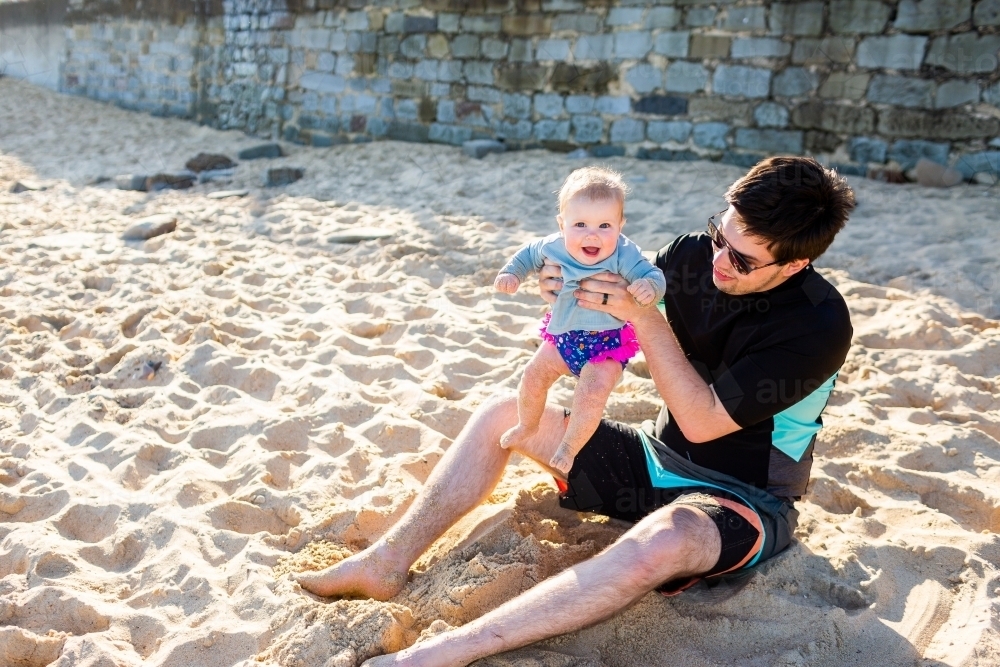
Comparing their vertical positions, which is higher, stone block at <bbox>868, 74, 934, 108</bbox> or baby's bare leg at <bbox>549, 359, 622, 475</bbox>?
stone block at <bbox>868, 74, 934, 108</bbox>

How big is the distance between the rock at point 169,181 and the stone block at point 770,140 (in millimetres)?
5005

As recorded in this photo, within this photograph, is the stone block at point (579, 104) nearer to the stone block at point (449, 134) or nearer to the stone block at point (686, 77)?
the stone block at point (686, 77)

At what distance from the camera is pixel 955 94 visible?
6090 millimetres

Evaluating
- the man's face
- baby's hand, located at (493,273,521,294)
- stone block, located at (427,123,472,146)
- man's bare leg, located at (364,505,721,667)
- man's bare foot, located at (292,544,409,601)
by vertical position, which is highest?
stone block, located at (427,123,472,146)

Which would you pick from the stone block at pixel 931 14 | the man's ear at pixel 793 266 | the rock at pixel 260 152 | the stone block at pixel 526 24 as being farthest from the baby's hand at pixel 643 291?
the rock at pixel 260 152

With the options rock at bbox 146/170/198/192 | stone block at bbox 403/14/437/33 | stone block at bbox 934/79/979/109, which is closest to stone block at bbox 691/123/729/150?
stone block at bbox 934/79/979/109

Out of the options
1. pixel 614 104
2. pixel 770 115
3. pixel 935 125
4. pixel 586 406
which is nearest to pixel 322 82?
pixel 614 104

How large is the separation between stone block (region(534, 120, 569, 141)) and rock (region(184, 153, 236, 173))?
3176 millimetres

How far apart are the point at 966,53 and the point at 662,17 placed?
8.03 feet

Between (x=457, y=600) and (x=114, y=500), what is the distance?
130 cm

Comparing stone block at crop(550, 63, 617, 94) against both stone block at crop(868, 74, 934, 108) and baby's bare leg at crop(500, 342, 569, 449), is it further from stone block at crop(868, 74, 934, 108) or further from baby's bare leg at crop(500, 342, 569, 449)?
baby's bare leg at crop(500, 342, 569, 449)

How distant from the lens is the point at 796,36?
665 cm

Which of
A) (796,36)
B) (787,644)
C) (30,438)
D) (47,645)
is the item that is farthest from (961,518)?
(796,36)

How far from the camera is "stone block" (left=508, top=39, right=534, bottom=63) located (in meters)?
8.09
